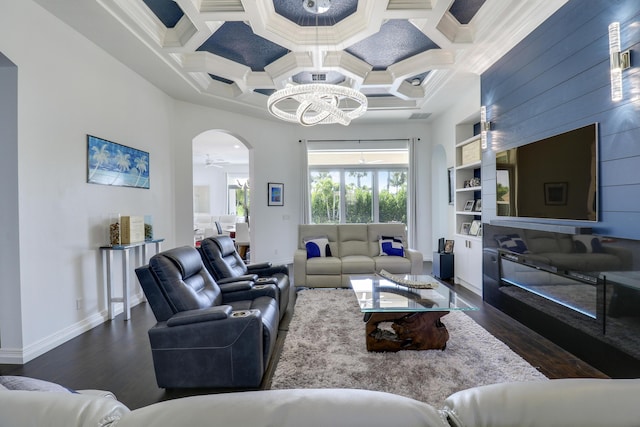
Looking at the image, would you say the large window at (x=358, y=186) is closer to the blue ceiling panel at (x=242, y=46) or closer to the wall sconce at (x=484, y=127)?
the wall sconce at (x=484, y=127)

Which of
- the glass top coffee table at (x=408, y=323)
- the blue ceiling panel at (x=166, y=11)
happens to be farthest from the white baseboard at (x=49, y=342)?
the blue ceiling panel at (x=166, y=11)

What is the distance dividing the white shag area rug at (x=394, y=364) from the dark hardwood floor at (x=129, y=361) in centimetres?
15

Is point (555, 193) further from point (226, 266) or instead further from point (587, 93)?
point (226, 266)

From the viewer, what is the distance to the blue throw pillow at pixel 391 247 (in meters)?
4.97

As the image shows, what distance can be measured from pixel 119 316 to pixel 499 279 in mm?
4590

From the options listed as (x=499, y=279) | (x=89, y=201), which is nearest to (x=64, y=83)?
(x=89, y=201)

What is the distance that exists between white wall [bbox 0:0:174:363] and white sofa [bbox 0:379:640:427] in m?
2.92

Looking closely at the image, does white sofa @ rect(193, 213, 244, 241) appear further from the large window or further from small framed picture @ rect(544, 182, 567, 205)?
small framed picture @ rect(544, 182, 567, 205)

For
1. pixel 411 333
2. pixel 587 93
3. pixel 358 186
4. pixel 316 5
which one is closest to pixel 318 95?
pixel 316 5

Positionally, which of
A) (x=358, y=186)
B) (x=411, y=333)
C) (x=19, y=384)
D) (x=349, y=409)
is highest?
(x=358, y=186)

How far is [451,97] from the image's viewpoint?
5336 mm

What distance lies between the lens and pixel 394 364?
8.21 ft

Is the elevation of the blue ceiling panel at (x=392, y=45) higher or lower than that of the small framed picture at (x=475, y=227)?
higher

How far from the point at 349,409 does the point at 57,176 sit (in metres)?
3.63
